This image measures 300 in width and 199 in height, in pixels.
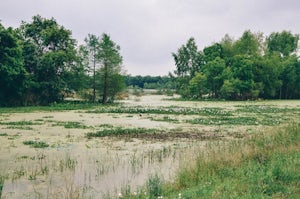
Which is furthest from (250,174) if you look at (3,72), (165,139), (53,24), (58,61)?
(53,24)

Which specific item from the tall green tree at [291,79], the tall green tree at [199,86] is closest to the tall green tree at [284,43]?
the tall green tree at [291,79]

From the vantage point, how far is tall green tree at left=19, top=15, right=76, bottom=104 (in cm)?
4341

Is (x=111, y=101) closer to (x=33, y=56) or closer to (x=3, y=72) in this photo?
(x=33, y=56)

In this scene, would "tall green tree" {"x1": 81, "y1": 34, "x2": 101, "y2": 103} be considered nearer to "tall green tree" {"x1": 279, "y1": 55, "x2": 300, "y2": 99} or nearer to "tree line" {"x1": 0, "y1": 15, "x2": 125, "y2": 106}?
"tree line" {"x1": 0, "y1": 15, "x2": 125, "y2": 106}

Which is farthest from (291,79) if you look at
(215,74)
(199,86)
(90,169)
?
(90,169)

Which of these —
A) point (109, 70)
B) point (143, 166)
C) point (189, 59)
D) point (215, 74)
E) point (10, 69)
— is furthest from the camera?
point (189, 59)

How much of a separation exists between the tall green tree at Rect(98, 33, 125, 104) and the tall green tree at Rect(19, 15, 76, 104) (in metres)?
4.64

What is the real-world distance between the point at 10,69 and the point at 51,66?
7.21 metres

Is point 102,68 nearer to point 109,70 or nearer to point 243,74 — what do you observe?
point 109,70

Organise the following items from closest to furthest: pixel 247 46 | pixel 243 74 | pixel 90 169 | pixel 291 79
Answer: pixel 90 169 < pixel 243 74 < pixel 291 79 < pixel 247 46

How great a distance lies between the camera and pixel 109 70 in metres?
50.4

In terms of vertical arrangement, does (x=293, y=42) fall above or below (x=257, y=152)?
above

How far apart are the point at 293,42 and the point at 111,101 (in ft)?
169

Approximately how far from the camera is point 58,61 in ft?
145
